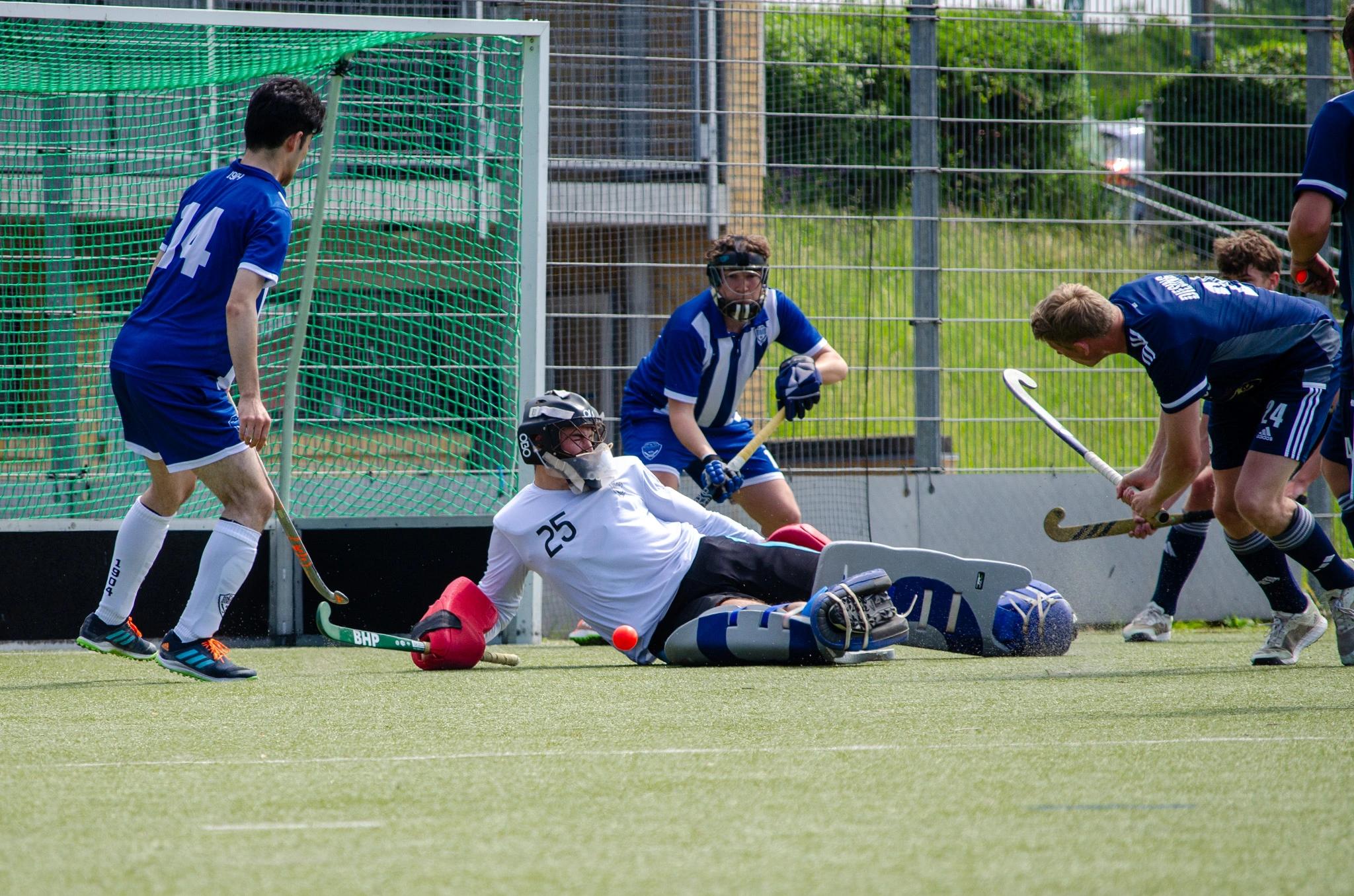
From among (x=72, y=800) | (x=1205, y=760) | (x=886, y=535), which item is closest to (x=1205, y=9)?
(x=886, y=535)

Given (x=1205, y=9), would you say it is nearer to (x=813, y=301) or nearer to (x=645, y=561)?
(x=813, y=301)

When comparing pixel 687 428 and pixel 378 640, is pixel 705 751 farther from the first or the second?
pixel 687 428

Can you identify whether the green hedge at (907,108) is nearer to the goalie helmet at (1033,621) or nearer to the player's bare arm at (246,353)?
the goalie helmet at (1033,621)

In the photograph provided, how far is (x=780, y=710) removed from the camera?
3447 mm

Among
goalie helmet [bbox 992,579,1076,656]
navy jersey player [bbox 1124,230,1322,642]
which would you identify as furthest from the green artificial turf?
navy jersey player [bbox 1124,230,1322,642]

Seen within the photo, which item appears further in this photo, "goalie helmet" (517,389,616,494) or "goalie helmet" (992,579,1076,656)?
"goalie helmet" (992,579,1076,656)

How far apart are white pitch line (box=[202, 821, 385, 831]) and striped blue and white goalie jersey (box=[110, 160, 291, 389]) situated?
250cm

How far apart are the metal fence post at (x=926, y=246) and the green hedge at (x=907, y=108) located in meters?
0.05

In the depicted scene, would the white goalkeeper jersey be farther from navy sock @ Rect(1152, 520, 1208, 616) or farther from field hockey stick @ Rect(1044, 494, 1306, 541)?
navy sock @ Rect(1152, 520, 1208, 616)

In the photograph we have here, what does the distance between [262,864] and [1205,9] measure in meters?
6.63

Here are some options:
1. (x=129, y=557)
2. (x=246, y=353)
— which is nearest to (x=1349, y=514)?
(x=246, y=353)

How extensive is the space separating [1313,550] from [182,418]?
3187mm

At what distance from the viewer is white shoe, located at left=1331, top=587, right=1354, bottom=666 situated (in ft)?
14.8

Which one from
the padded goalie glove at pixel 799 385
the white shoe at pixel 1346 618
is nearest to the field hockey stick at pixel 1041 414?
the padded goalie glove at pixel 799 385
